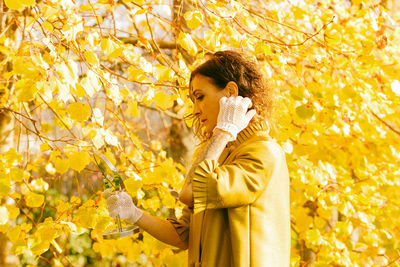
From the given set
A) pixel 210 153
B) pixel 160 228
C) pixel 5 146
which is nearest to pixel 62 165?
pixel 160 228

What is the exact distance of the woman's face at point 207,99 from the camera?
66.7 inches

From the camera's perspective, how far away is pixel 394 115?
288 centimetres

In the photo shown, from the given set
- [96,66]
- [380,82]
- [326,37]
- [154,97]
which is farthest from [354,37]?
[96,66]

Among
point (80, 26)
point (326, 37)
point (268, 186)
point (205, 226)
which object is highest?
point (326, 37)

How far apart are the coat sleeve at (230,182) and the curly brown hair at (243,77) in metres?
0.27

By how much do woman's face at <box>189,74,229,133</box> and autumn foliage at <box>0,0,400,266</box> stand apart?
0.37m

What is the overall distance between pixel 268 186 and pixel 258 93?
41cm

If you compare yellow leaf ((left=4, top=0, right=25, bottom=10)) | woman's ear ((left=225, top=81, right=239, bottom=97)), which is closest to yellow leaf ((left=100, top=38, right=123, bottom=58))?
yellow leaf ((left=4, top=0, right=25, bottom=10))

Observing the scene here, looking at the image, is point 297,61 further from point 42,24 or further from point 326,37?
point 42,24

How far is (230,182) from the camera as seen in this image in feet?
4.56

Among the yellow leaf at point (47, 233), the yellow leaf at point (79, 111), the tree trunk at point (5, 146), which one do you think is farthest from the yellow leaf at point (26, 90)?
the tree trunk at point (5, 146)

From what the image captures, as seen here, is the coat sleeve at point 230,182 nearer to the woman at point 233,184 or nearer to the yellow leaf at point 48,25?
the woman at point 233,184

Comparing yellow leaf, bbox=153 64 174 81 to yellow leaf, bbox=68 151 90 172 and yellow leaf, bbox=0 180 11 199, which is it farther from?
yellow leaf, bbox=0 180 11 199

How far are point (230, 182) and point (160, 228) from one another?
0.51 metres
